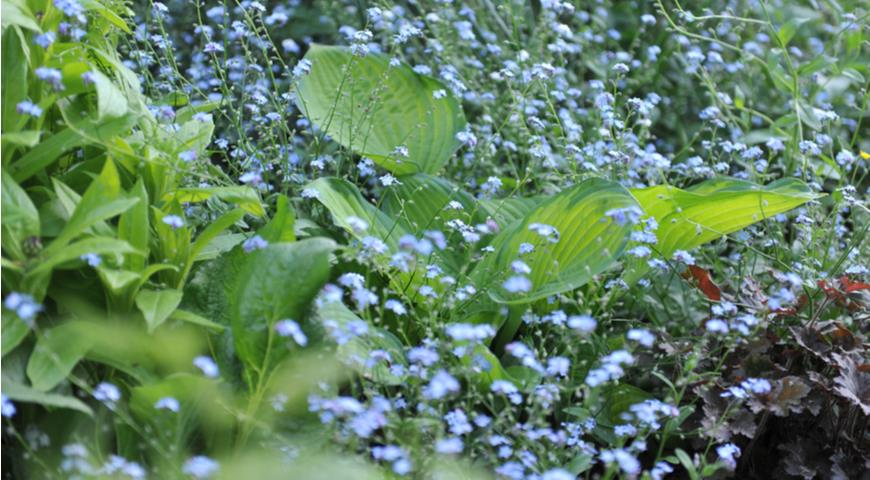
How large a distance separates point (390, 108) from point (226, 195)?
0.93 meters

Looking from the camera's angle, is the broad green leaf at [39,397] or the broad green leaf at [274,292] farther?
the broad green leaf at [274,292]

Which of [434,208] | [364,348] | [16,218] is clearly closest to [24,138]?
[16,218]

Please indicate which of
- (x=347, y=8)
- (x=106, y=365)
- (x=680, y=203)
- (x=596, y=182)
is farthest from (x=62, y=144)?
(x=347, y=8)

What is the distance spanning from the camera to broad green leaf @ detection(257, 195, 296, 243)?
2100mm

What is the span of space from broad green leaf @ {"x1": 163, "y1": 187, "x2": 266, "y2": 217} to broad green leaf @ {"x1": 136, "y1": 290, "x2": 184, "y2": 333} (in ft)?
0.71

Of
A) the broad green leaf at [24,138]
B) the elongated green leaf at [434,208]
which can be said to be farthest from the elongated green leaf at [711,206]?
the broad green leaf at [24,138]

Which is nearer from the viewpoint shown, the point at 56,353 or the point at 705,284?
the point at 56,353

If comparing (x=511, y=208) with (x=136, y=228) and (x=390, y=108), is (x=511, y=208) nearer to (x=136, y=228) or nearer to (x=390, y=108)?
(x=390, y=108)

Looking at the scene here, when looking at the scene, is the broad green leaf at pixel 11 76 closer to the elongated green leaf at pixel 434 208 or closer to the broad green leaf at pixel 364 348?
the broad green leaf at pixel 364 348

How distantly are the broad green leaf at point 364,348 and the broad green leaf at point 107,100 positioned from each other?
1.73 feet

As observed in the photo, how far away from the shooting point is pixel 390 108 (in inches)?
113

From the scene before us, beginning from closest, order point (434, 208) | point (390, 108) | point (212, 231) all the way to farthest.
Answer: point (212, 231) → point (434, 208) → point (390, 108)

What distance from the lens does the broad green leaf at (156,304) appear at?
184cm

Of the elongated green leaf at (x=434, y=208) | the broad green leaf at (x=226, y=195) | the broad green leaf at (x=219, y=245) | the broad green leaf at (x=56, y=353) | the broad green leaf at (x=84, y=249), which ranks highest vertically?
the broad green leaf at (x=84, y=249)
